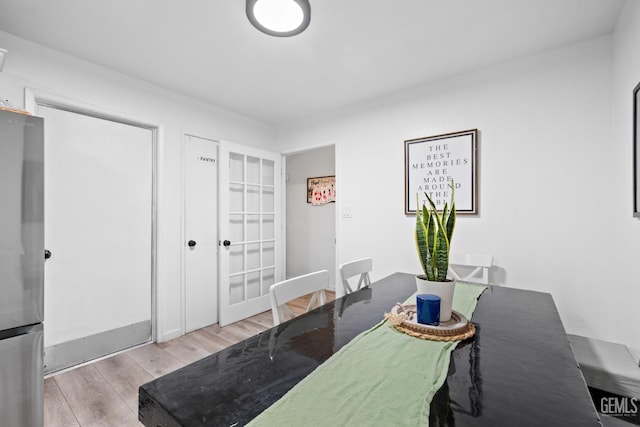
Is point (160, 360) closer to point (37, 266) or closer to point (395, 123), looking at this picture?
point (37, 266)

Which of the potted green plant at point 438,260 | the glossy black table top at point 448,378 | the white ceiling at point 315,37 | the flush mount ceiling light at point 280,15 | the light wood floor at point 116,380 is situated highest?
the white ceiling at point 315,37

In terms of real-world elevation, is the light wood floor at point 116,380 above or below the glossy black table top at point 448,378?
below

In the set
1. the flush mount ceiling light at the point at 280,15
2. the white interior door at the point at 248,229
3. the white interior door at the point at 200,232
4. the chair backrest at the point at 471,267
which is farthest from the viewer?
the white interior door at the point at 248,229

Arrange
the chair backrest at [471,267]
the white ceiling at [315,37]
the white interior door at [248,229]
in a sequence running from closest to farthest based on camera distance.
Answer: the white ceiling at [315,37] < the chair backrest at [471,267] < the white interior door at [248,229]

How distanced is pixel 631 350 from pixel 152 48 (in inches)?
143

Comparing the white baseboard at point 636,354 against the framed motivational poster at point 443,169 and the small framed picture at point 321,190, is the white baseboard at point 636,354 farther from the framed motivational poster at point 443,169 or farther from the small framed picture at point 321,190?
the small framed picture at point 321,190

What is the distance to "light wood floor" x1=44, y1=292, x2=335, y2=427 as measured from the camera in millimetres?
1669

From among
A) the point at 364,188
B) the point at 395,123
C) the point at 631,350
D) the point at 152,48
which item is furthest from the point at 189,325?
the point at 631,350

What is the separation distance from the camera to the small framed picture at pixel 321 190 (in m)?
4.29

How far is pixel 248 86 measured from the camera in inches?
105

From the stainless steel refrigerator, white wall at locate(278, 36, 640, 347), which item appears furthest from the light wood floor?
white wall at locate(278, 36, 640, 347)

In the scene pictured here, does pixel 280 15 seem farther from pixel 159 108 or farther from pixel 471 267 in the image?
pixel 471 267

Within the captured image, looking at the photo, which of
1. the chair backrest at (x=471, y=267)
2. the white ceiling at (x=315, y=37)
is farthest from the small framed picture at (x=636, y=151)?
the chair backrest at (x=471, y=267)

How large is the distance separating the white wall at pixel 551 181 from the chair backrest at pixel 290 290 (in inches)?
54.4
